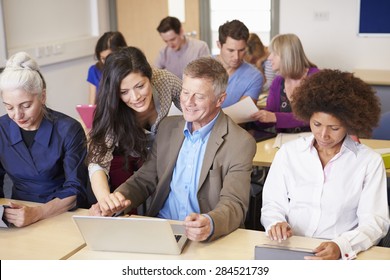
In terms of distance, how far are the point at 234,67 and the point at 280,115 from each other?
23.3 inches

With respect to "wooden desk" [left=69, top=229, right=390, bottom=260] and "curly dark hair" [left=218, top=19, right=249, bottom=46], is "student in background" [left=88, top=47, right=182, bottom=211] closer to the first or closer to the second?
"wooden desk" [left=69, top=229, right=390, bottom=260]

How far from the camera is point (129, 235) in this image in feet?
5.82

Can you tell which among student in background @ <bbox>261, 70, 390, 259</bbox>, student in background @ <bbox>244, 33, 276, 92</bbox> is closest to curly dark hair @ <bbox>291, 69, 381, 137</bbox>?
student in background @ <bbox>261, 70, 390, 259</bbox>

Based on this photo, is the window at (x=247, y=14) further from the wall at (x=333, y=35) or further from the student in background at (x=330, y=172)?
the student in background at (x=330, y=172)

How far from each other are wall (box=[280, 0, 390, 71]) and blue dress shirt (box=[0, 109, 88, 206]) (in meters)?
4.17

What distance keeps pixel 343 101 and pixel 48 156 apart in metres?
1.26

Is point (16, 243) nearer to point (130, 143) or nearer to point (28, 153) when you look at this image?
point (28, 153)

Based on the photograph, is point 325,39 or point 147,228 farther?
point 325,39

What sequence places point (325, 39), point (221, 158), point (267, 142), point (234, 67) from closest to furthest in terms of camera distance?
point (221, 158) < point (267, 142) < point (234, 67) < point (325, 39)

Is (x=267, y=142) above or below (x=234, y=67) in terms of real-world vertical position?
below

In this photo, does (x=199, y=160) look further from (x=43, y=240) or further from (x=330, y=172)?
(x=43, y=240)

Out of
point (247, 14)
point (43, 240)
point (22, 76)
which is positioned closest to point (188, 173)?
point (43, 240)

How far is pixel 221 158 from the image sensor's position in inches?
85.9
